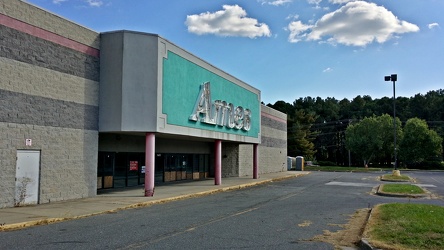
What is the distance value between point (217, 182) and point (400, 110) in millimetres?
102916

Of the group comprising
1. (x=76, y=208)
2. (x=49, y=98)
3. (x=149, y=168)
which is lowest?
(x=76, y=208)

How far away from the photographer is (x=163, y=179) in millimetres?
28547

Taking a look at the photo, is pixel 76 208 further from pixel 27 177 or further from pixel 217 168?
pixel 217 168

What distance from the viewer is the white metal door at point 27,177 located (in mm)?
15281

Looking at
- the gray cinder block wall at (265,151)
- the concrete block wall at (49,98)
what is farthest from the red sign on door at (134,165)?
the gray cinder block wall at (265,151)

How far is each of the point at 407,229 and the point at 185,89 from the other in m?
14.6

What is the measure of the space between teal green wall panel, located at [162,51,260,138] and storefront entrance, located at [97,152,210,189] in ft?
14.8

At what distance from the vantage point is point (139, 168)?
25828mm

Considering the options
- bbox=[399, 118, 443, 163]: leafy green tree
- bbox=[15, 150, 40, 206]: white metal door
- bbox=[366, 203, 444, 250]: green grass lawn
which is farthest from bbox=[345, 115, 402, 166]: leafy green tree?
bbox=[15, 150, 40, 206]: white metal door

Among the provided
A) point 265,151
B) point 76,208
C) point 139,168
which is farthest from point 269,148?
point 76,208

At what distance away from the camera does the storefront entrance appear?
74.1ft

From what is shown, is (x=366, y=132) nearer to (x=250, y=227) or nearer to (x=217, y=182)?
(x=217, y=182)

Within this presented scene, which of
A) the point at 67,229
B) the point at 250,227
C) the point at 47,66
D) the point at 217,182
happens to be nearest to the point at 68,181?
the point at 47,66

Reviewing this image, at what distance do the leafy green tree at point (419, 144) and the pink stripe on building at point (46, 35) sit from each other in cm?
7248
